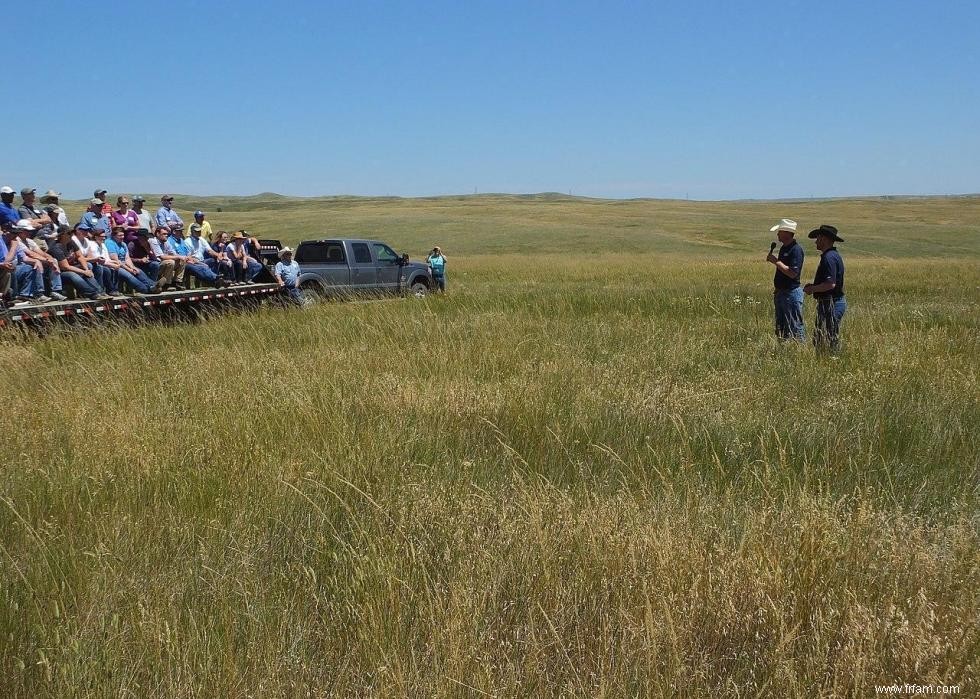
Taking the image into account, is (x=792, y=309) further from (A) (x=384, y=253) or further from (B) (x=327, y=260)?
(A) (x=384, y=253)

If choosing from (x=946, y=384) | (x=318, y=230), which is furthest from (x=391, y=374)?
(x=318, y=230)

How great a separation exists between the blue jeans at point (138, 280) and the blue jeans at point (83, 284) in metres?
0.84

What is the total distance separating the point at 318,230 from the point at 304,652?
204 ft

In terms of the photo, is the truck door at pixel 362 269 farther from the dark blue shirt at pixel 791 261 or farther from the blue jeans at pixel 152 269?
the dark blue shirt at pixel 791 261

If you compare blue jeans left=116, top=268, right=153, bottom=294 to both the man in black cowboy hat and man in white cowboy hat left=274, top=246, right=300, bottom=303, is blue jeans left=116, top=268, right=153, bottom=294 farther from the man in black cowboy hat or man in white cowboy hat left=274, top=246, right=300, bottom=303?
the man in black cowboy hat

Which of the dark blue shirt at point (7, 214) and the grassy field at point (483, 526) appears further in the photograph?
Result: the dark blue shirt at point (7, 214)

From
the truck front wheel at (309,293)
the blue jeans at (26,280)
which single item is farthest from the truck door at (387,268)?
the blue jeans at (26,280)

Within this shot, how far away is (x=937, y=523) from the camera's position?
396 centimetres

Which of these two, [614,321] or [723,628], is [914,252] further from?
[723,628]

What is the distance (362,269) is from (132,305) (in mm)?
7483

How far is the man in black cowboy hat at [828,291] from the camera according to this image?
9.59m

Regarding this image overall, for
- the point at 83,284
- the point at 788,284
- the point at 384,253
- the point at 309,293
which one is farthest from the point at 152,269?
the point at 788,284

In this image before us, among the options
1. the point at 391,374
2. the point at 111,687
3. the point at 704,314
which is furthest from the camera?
the point at 704,314

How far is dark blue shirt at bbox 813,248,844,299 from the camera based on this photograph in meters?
9.61
